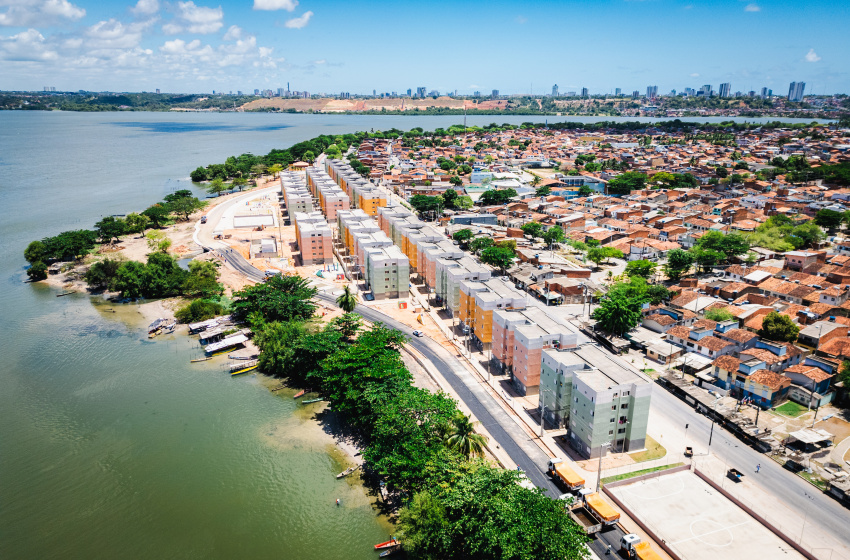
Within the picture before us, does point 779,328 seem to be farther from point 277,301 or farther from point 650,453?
point 277,301

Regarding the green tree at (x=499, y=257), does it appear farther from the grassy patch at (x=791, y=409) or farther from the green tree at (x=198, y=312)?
the grassy patch at (x=791, y=409)

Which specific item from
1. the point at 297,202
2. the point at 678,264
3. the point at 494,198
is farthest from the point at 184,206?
the point at 678,264

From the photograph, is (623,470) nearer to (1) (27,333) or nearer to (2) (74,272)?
(1) (27,333)

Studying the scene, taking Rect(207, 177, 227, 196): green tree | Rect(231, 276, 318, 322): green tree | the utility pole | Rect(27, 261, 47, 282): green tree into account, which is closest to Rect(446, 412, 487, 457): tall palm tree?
A: the utility pole

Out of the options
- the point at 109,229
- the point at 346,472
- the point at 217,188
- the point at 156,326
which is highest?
the point at 217,188

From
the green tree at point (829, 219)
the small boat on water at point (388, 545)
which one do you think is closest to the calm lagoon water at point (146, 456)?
the small boat on water at point (388, 545)

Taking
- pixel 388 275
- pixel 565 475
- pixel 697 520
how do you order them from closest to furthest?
pixel 697 520 < pixel 565 475 < pixel 388 275
